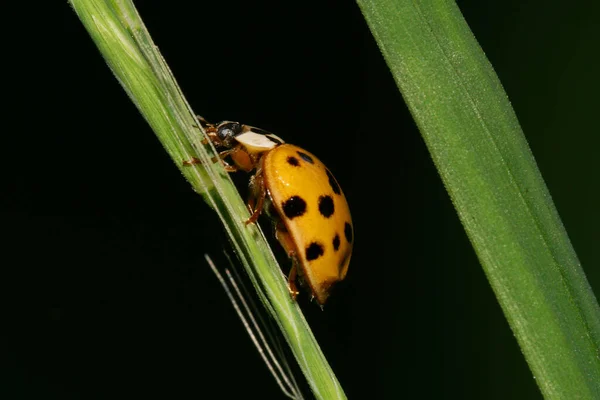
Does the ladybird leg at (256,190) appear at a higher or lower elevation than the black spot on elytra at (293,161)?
lower

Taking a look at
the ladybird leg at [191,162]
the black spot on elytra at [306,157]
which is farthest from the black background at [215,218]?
the ladybird leg at [191,162]

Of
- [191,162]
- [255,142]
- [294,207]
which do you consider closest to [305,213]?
[294,207]

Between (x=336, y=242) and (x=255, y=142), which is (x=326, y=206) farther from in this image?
(x=255, y=142)

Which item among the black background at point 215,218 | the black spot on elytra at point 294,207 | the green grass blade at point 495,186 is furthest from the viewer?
the black background at point 215,218

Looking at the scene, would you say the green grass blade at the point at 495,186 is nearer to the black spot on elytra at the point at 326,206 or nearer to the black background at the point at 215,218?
the black spot on elytra at the point at 326,206

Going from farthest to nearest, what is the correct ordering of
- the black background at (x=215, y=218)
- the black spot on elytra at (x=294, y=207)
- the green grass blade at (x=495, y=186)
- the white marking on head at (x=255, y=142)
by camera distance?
the black background at (x=215, y=218), the white marking on head at (x=255, y=142), the black spot on elytra at (x=294, y=207), the green grass blade at (x=495, y=186)

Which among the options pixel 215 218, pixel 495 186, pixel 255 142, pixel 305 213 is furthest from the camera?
pixel 215 218
